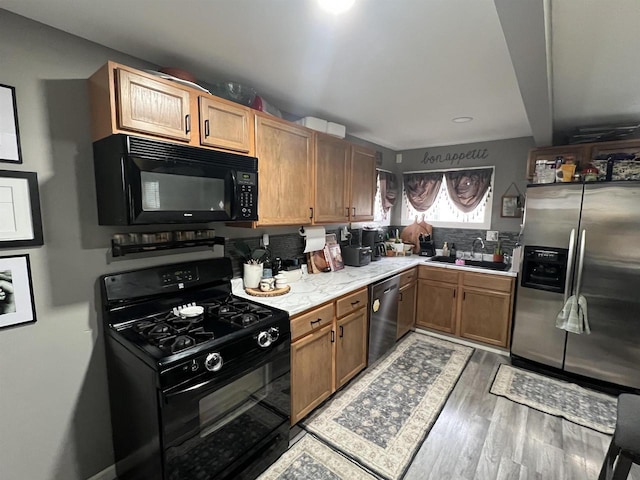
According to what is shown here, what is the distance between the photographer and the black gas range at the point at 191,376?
1.26 m

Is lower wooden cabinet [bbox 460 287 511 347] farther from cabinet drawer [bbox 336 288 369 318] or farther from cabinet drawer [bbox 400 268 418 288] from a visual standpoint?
cabinet drawer [bbox 336 288 369 318]

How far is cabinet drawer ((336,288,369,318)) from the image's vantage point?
2244 mm

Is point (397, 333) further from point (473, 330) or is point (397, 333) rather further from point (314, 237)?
point (314, 237)

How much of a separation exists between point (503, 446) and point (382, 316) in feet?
4.06

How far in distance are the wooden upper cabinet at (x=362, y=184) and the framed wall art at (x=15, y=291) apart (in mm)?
2293

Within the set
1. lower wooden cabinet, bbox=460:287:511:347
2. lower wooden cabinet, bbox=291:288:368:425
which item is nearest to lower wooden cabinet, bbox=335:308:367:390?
lower wooden cabinet, bbox=291:288:368:425

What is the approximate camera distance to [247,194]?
5.91ft

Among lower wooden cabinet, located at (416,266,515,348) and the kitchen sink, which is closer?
lower wooden cabinet, located at (416,266,515,348)

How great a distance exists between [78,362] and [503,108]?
3.40 metres

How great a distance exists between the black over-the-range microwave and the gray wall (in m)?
2.98

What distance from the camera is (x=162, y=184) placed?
1443 mm

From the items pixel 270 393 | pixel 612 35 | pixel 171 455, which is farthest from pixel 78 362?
pixel 612 35

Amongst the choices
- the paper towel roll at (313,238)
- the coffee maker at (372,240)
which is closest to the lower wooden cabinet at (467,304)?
the coffee maker at (372,240)

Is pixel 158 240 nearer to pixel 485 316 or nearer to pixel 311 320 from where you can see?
pixel 311 320
